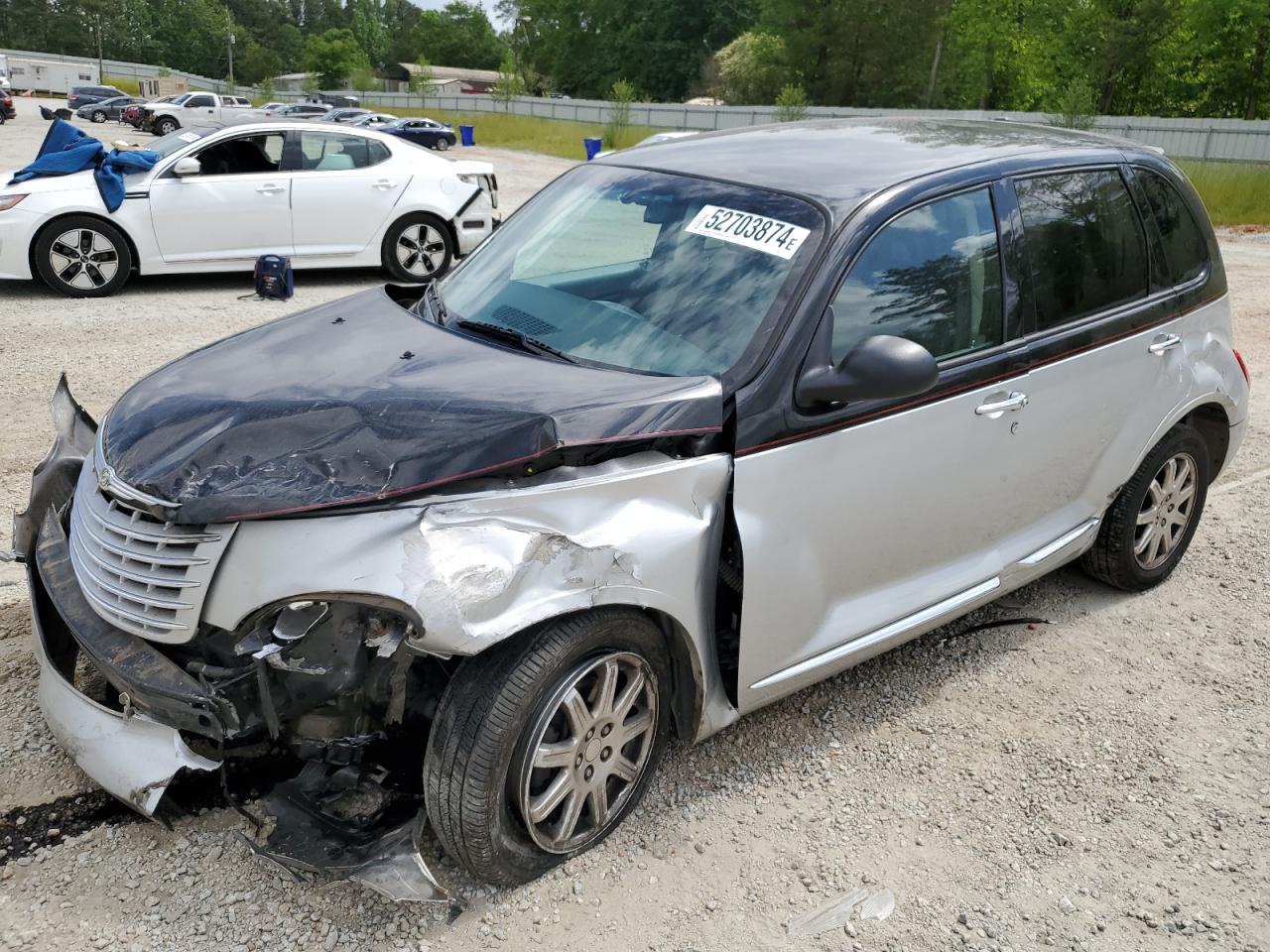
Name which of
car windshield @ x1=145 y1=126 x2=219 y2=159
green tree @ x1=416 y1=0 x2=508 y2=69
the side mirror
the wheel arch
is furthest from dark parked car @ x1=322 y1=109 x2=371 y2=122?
green tree @ x1=416 y1=0 x2=508 y2=69

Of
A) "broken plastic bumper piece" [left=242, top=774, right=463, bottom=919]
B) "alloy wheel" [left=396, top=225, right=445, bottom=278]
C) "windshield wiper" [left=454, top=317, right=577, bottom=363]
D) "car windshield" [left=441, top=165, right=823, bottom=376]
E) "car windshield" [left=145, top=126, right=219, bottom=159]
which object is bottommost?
"broken plastic bumper piece" [left=242, top=774, right=463, bottom=919]

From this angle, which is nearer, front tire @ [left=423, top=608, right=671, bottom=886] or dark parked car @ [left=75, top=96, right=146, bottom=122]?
front tire @ [left=423, top=608, right=671, bottom=886]

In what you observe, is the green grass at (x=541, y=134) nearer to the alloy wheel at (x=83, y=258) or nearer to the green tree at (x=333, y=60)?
the alloy wheel at (x=83, y=258)

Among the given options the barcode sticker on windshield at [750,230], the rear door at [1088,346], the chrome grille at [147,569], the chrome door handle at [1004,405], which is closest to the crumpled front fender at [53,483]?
the chrome grille at [147,569]

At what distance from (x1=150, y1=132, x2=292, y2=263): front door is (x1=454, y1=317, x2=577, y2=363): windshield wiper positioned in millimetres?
7015

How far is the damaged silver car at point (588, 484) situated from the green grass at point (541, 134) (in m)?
31.2

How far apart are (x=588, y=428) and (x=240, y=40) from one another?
138m

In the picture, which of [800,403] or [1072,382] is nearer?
[800,403]

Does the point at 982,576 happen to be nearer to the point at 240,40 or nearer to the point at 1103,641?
the point at 1103,641

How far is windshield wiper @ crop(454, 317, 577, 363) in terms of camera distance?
3154 millimetres

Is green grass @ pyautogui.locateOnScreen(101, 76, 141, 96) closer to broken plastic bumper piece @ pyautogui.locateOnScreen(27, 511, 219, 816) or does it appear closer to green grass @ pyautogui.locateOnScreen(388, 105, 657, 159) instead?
green grass @ pyautogui.locateOnScreen(388, 105, 657, 159)

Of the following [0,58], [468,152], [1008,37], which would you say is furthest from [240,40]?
[468,152]

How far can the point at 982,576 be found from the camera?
3.69m

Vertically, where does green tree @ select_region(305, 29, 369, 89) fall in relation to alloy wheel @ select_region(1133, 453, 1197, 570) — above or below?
above
